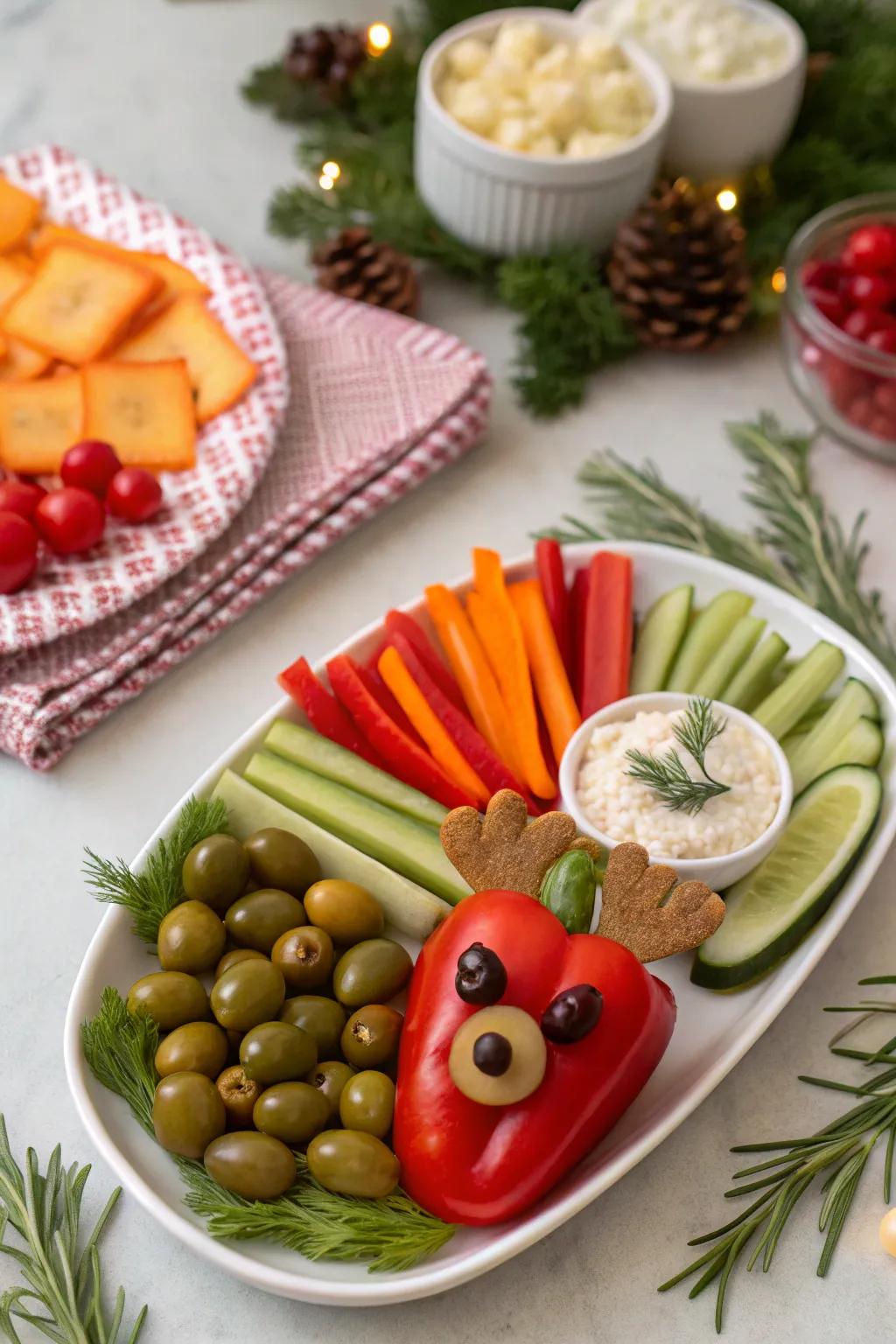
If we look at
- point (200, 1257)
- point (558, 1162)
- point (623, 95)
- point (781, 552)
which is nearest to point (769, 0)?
point (623, 95)

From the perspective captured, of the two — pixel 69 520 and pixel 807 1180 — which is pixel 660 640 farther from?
pixel 69 520

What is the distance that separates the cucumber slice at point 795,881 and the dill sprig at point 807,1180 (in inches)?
4.7

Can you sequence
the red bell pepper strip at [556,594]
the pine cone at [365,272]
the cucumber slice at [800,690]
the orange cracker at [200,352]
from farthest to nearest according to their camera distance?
1. the pine cone at [365,272]
2. the orange cracker at [200,352]
3. the red bell pepper strip at [556,594]
4. the cucumber slice at [800,690]

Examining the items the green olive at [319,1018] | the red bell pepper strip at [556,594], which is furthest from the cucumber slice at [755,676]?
the green olive at [319,1018]

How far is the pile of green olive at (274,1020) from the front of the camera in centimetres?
137

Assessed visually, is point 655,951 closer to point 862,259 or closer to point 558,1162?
point 558,1162

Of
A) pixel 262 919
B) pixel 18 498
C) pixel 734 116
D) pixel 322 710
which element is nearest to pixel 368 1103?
pixel 262 919

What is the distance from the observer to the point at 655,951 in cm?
147

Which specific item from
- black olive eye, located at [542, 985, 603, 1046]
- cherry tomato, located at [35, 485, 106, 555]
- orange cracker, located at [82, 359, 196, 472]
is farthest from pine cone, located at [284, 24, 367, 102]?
black olive eye, located at [542, 985, 603, 1046]

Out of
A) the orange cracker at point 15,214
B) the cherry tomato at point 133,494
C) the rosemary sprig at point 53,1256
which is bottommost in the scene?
the rosemary sprig at point 53,1256

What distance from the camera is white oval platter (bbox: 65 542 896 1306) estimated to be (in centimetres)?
132

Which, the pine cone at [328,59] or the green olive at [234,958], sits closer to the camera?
the green olive at [234,958]

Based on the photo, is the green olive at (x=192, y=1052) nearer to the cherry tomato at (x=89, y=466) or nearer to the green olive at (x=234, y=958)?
the green olive at (x=234, y=958)

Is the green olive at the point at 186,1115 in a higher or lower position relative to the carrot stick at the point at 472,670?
lower
